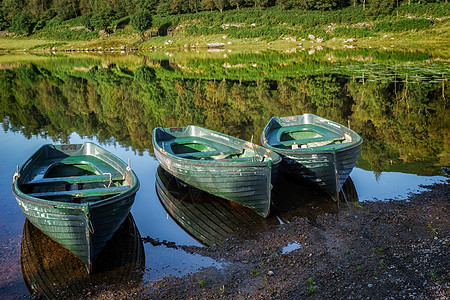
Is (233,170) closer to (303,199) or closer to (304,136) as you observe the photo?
(303,199)

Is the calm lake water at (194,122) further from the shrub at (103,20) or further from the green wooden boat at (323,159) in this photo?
the shrub at (103,20)

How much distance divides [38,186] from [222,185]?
611 centimetres

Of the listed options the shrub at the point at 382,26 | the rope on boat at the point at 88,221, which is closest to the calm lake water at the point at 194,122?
the rope on boat at the point at 88,221

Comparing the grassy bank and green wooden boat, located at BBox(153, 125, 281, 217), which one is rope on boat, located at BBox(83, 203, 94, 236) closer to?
green wooden boat, located at BBox(153, 125, 281, 217)

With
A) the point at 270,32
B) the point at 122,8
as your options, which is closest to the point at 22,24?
the point at 122,8

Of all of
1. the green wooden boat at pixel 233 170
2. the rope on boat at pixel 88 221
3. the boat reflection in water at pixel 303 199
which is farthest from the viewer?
the boat reflection in water at pixel 303 199

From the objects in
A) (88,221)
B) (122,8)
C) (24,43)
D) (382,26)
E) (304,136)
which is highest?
(122,8)

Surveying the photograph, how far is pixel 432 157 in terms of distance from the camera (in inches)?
701

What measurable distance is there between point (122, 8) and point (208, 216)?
106565mm

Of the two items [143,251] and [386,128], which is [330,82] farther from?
[143,251]

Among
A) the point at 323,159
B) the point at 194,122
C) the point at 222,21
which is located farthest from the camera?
the point at 222,21

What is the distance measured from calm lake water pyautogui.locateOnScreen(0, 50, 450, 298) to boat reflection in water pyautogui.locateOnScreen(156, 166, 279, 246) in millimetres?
66

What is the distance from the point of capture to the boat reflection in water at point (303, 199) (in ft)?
42.1

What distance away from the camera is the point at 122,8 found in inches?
4240
